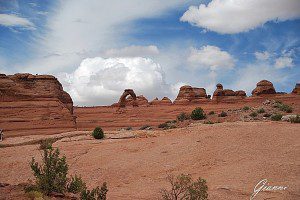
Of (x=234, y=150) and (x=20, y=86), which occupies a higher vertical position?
(x=20, y=86)

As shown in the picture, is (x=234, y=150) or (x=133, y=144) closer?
(x=234, y=150)

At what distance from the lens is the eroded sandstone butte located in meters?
27.7

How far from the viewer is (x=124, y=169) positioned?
13.2 m

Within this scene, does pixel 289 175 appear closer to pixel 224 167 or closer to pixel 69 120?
pixel 224 167

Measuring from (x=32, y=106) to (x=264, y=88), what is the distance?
41.8 metres

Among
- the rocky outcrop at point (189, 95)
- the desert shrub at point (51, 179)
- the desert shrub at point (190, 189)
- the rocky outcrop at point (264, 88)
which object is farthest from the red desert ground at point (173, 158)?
the rocky outcrop at point (189, 95)

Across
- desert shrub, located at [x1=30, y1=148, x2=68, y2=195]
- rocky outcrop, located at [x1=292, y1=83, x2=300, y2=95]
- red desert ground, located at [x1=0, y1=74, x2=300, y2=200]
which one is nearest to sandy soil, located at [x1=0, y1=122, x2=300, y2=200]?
red desert ground, located at [x1=0, y1=74, x2=300, y2=200]

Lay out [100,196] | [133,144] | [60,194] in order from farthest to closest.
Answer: [133,144] < [60,194] < [100,196]

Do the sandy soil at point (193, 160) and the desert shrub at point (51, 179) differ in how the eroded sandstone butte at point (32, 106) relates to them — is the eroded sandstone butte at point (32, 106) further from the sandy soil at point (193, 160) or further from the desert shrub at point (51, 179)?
the desert shrub at point (51, 179)

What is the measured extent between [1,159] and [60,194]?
29.8ft

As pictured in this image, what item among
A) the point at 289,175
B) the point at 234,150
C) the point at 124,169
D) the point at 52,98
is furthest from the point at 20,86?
the point at 289,175

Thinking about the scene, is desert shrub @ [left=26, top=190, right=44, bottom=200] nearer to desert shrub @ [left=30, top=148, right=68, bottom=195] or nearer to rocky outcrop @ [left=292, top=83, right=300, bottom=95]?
desert shrub @ [left=30, top=148, right=68, bottom=195]

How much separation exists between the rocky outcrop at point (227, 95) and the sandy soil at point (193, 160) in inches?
1657

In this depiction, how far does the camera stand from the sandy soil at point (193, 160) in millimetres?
10312
